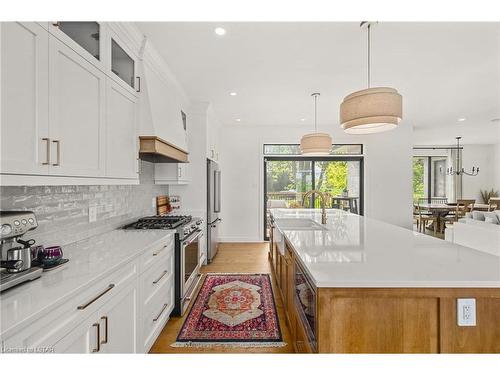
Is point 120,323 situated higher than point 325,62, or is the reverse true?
point 325,62

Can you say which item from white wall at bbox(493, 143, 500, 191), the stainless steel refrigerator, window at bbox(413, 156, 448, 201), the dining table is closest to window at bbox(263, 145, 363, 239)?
the stainless steel refrigerator

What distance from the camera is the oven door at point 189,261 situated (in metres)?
A: 2.56

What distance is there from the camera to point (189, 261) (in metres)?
2.78

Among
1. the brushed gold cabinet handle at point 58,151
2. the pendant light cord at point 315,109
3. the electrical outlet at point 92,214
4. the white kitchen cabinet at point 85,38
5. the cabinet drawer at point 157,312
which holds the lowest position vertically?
the cabinet drawer at point 157,312

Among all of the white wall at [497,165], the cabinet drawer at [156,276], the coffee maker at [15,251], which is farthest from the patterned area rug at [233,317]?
the white wall at [497,165]

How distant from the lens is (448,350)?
1129 mm

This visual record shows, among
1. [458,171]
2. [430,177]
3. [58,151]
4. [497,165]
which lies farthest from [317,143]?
[497,165]

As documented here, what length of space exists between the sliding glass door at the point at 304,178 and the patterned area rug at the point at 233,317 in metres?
2.99

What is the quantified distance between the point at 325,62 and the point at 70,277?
9.97 ft

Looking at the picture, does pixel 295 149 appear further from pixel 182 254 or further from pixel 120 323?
pixel 120 323

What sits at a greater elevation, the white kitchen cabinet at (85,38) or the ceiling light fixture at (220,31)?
the ceiling light fixture at (220,31)

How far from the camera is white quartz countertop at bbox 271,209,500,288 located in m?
1.12

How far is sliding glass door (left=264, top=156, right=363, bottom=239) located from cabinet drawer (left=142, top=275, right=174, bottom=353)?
4012 millimetres

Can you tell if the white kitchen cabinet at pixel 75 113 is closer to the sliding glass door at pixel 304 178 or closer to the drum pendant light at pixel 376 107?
the drum pendant light at pixel 376 107
